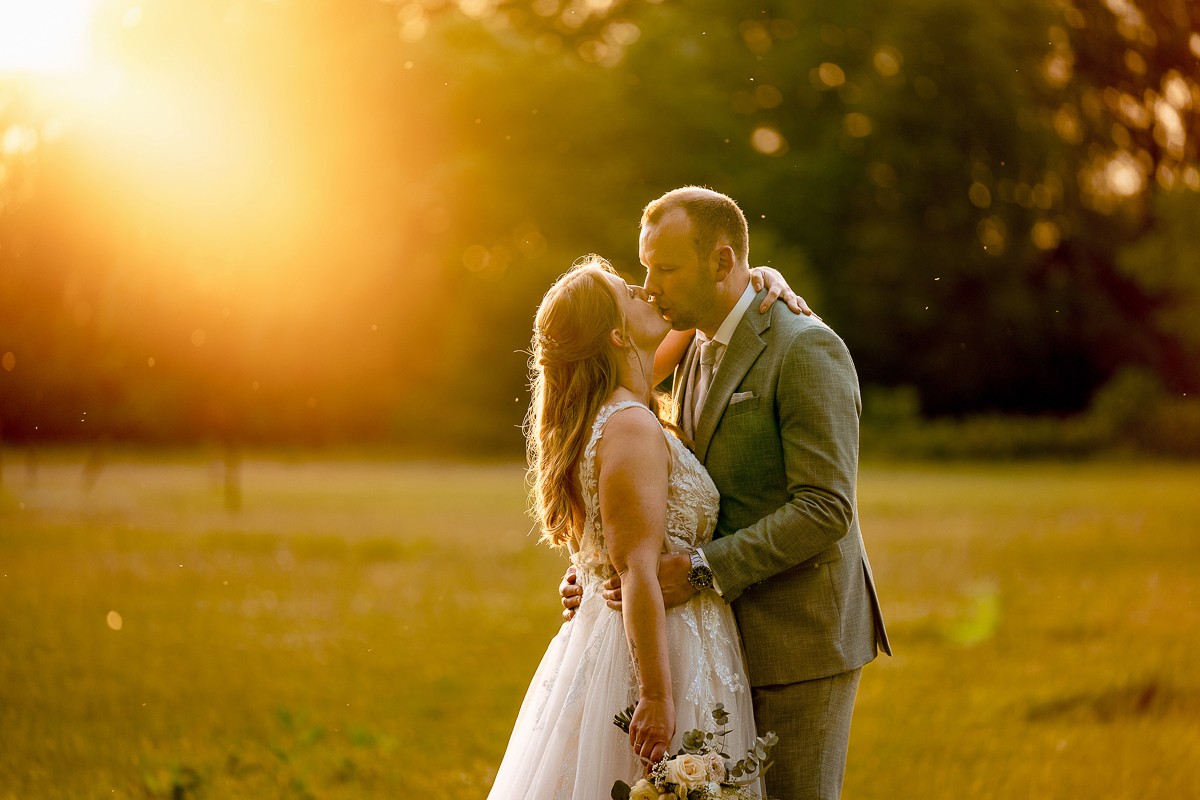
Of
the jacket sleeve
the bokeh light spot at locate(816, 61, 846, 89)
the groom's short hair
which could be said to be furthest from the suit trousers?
the bokeh light spot at locate(816, 61, 846, 89)

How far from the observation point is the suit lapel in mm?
3773

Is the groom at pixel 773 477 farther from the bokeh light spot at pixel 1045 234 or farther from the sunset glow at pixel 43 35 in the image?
the bokeh light spot at pixel 1045 234

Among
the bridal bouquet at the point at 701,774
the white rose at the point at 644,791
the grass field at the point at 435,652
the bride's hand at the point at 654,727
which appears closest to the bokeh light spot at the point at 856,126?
the grass field at the point at 435,652

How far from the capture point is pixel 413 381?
4041 cm

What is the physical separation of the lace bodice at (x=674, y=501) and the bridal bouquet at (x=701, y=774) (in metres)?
0.55

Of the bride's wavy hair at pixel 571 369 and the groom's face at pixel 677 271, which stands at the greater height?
the groom's face at pixel 677 271

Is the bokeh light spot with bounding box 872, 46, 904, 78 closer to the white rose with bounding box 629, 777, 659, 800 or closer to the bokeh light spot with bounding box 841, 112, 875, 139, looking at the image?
the bokeh light spot with bounding box 841, 112, 875, 139

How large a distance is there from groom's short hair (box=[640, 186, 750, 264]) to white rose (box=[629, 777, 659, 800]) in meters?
1.50

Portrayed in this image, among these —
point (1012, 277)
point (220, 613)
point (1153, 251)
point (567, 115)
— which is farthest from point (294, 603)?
point (1012, 277)

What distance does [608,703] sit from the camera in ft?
12.0

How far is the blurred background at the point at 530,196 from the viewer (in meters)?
9.16

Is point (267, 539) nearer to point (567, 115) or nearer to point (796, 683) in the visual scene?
point (567, 115)

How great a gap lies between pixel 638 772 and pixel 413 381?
37.3 m

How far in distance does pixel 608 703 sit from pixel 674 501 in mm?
608
